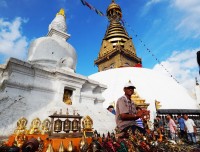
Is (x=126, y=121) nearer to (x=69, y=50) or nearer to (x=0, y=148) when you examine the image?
(x=0, y=148)

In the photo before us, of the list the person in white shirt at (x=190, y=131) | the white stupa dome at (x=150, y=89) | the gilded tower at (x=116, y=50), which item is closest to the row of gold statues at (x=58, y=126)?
the person in white shirt at (x=190, y=131)

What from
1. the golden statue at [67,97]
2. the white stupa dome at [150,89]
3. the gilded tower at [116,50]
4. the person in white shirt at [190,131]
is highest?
the gilded tower at [116,50]

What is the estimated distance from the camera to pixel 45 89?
443 cm

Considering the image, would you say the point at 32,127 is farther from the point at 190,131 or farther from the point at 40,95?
the point at 190,131

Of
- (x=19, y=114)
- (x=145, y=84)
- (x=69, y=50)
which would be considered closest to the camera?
(x=19, y=114)

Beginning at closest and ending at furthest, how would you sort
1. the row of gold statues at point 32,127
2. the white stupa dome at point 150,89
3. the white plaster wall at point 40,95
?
the row of gold statues at point 32,127 → the white plaster wall at point 40,95 → the white stupa dome at point 150,89

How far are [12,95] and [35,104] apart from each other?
0.59 metres

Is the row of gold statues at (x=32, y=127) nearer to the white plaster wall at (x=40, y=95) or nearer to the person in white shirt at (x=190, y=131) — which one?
the white plaster wall at (x=40, y=95)

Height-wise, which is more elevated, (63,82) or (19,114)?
(63,82)

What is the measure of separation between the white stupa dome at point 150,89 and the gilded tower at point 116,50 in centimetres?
711

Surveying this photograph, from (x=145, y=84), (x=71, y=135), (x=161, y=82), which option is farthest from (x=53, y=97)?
(x=161, y=82)

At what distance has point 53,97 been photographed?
Answer: 15.0 feet

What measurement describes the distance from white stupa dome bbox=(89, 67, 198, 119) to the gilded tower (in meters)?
7.11

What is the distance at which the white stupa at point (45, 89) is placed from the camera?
3662mm
